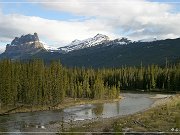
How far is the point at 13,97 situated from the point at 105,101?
3861 centimetres

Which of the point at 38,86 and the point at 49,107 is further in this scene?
the point at 38,86

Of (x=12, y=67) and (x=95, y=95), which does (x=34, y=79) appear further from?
(x=95, y=95)

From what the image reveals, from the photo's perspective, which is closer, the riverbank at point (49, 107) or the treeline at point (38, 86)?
the riverbank at point (49, 107)

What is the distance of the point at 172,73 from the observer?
171125 millimetres

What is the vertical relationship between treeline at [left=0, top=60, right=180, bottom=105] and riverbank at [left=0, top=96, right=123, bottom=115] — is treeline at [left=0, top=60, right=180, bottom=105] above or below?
above

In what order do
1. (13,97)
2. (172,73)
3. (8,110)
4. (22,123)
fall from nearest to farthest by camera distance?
(22,123) < (8,110) < (13,97) < (172,73)

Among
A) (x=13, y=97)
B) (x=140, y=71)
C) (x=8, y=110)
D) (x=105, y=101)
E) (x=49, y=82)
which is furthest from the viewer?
(x=140, y=71)

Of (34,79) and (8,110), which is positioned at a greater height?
(34,79)

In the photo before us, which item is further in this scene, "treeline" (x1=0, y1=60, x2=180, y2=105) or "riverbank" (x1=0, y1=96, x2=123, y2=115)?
"treeline" (x1=0, y1=60, x2=180, y2=105)

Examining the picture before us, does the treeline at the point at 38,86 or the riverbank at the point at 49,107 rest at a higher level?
the treeline at the point at 38,86

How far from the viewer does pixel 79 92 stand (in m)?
129

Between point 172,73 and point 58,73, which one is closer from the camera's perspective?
point 58,73

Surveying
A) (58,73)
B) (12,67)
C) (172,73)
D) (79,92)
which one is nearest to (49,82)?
(58,73)

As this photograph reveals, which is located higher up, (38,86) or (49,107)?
(38,86)
